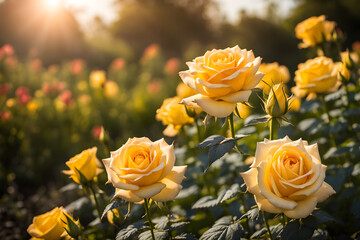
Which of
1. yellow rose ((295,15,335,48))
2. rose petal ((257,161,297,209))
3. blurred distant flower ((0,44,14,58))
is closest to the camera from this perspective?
rose petal ((257,161,297,209))

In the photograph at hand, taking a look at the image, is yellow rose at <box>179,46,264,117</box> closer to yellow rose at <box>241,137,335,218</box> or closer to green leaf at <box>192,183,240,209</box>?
yellow rose at <box>241,137,335,218</box>

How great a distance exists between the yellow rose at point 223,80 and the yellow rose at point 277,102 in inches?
2.6

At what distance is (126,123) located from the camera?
3.95 metres

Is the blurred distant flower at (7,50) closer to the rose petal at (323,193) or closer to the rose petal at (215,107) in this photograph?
the rose petal at (215,107)

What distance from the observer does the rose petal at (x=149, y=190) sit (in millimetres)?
869

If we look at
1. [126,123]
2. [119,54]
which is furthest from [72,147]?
[119,54]

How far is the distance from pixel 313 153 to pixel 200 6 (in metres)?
15.0

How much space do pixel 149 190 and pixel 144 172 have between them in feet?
0.17

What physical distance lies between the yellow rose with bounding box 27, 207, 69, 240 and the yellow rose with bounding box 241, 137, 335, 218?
2.52 feet

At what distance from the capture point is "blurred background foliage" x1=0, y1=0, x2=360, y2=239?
3.44 meters

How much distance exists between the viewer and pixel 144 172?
2.89 feet

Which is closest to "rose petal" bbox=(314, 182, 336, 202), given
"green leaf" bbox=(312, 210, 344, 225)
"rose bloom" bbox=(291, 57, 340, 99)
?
"green leaf" bbox=(312, 210, 344, 225)

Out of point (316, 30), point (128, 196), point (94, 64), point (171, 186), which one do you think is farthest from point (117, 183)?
point (94, 64)

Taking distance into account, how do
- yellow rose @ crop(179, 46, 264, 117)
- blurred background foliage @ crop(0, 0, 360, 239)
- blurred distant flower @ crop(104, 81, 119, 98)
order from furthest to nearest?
blurred distant flower @ crop(104, 81, 119, 98) → blurred background foliage @ crop(0, 0, 360, 239) → yellow rose @ crop(179, 46, 264, 117)
